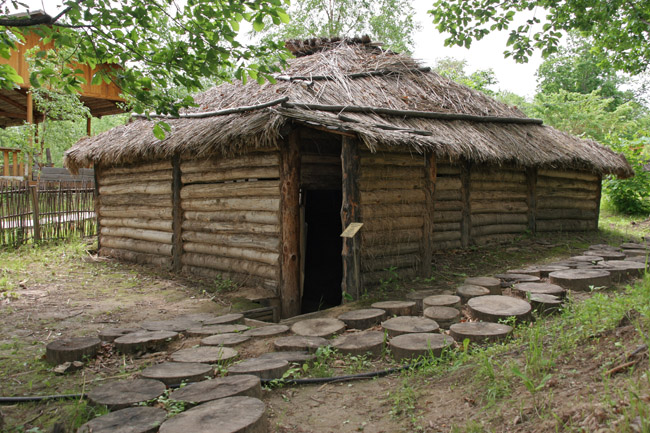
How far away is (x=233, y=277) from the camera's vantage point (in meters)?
7.52

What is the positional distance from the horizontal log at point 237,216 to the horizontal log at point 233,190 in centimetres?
27

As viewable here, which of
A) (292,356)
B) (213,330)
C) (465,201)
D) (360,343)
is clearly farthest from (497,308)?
(465,201)

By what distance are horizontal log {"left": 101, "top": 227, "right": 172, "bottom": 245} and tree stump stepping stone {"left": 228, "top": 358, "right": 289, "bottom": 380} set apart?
5523 millimetres

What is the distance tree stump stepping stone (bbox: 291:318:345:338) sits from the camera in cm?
459

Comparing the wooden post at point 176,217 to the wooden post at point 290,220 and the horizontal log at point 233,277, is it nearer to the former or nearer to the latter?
the horizontal log at point 233,277

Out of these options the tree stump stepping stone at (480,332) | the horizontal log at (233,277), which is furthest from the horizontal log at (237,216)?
the tree stump stepping stone at (480,332)

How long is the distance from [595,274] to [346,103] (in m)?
4.08

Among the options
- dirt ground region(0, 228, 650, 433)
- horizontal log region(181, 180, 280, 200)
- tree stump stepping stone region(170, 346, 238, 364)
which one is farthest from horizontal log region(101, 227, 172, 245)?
tree stump stepping stone region(170, 346, 238, 364)

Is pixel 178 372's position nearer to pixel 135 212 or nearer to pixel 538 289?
pixel 538 289

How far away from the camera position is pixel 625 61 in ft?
36.3

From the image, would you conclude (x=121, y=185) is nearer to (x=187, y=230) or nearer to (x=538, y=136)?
(x=187, y=230)

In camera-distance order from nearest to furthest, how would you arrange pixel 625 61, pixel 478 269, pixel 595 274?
pixel 595 274 → pixel 478 269 → pixel 625 61

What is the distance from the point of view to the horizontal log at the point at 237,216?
6801 millimetres

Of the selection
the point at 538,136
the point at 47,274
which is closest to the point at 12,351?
the point at 47,274
